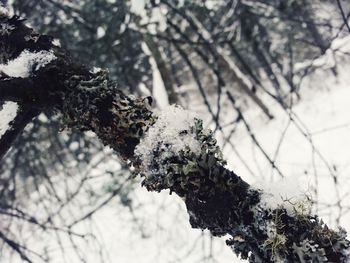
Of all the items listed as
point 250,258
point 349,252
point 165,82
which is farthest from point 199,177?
point 165,82

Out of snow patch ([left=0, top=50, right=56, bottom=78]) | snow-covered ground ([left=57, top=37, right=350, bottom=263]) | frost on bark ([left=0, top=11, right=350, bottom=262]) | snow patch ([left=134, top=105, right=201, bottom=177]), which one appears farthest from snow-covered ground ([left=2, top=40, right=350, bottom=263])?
snow patch ([left=0, top=50, right=56, bottom=78])

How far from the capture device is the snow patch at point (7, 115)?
1530 mm

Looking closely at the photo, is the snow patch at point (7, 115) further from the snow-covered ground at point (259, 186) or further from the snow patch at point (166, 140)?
the snow-covered ground at point (259, 186)

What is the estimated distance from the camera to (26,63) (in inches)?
59.6

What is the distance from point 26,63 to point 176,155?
65 centimetres

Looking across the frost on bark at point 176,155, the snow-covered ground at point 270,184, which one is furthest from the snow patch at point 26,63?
the snow-covered ground at point 270,184

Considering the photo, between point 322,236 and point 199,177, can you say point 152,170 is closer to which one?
point 199,177

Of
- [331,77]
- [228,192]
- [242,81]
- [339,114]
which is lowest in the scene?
[228,192]

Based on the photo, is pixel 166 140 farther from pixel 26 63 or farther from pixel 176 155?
pixel 26 63

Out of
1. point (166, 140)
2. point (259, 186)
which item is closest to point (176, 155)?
point (166, 140)

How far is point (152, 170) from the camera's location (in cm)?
135

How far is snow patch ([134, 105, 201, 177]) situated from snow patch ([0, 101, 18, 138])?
504 millimetres

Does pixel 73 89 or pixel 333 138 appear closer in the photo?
pixel 73 89

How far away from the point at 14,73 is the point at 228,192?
860 millimetres
